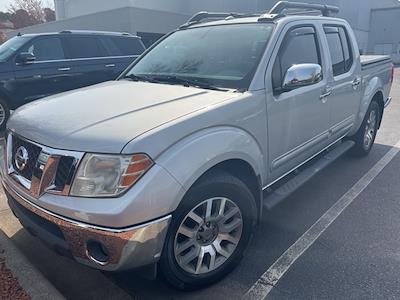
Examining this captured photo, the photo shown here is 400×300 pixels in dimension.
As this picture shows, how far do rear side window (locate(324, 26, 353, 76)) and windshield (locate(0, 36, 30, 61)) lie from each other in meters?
5.79

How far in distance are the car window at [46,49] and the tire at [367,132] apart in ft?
19.3

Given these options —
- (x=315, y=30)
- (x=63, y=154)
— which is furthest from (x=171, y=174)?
(x=315, y=30)

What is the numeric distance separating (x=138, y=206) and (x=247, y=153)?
0.98 metres

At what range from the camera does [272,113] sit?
2.87 m

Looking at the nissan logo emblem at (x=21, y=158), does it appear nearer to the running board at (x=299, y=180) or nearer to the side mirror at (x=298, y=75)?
the running board at (x=299, y=180)

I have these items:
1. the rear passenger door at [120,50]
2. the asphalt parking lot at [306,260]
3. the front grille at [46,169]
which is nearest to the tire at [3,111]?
the rear passenger door at [120,50]

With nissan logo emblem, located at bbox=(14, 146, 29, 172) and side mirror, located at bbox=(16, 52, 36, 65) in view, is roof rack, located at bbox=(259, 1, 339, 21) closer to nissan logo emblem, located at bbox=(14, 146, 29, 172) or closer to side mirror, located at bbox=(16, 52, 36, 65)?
nissan logo emblem, located at bbox=(14, 146, 29, 172)

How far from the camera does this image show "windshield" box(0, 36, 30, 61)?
688cm

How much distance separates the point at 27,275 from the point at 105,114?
4.16ft

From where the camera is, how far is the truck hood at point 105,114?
208 cm

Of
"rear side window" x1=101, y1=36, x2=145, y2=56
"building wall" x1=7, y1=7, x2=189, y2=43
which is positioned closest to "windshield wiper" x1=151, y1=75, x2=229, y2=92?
"rear side window" x1=101, y1=36, x2=145, y2=56

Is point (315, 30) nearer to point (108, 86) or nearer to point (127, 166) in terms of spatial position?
point (108, 86)

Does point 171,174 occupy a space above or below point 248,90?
below

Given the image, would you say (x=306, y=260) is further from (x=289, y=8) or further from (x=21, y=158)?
(x=289, y=8)
